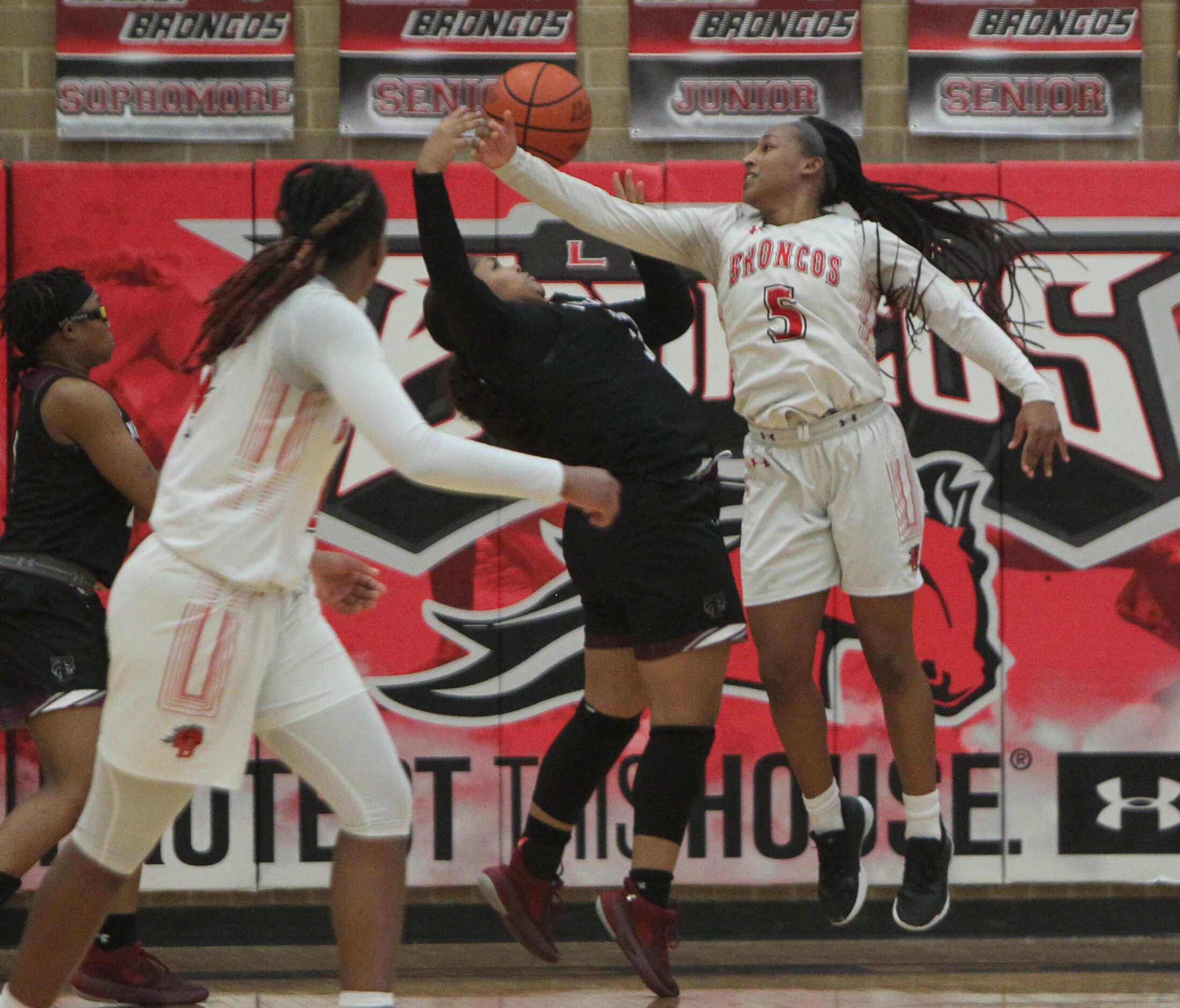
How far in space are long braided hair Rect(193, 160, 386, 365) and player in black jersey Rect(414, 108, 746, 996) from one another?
0.81m

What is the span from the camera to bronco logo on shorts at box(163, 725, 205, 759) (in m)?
3.03

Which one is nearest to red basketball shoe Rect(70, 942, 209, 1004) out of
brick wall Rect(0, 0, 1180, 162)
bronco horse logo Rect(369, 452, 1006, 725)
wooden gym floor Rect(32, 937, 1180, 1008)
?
wooden gym floor Rect(32, 937, 1180, 1008)

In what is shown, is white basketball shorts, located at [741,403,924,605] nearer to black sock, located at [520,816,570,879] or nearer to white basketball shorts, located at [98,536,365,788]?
black sock, located at [520,816,570,879]

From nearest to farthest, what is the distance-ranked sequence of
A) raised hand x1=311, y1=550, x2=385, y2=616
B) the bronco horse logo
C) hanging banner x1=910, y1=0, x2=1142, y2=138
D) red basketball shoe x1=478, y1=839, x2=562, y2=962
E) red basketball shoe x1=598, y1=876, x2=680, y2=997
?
raised hand x1=311, y1=550, x2=385, y2=616 < red basketball shoe x1=598, y1=876, x2=680, y2=997 < red basketball shoe x1=478, y1=839, x2=562, y2=962 < the bronco horse logo < hanging banner x1=910, y1=0, x2=1142, y2=138

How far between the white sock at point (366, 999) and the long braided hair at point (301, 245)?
1.24m

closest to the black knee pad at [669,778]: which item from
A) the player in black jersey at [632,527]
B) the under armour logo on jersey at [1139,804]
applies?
the player in black jersey at [632,527]

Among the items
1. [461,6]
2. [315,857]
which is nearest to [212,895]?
[315,857]

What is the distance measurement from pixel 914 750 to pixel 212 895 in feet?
9.23

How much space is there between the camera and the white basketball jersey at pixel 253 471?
3025 mm

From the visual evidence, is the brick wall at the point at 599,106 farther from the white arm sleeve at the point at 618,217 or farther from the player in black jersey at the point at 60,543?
the player in black jersey at the point at 60,543

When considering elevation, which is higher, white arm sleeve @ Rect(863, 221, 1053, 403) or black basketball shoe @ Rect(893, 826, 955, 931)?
white arm sleeve @ Rect(863, 221, 1053, 403)

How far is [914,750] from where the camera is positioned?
442 cm

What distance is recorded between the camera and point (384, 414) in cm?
290

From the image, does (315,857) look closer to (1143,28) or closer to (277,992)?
(277,992)
